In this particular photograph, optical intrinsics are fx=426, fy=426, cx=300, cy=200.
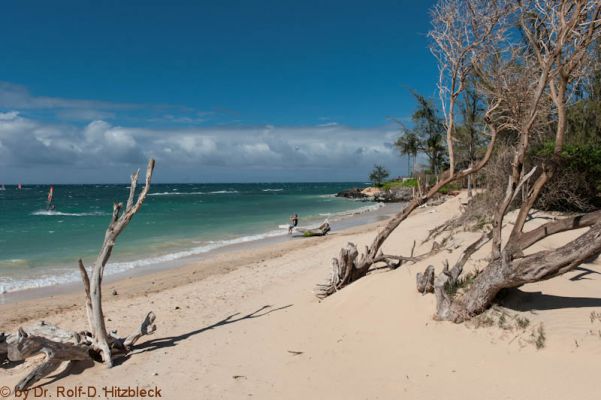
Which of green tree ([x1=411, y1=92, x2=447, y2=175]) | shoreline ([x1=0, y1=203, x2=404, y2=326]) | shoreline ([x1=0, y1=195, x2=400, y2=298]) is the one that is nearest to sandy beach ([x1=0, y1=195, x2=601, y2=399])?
shoreline ([x1=0, y1=203, x2=404, y2=326])

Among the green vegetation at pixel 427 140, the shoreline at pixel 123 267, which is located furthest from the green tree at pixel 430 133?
the shoreline at pixel 123 267

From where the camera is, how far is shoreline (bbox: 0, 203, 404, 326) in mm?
11953

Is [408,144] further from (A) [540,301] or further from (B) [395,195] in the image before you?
(A) [540,301]

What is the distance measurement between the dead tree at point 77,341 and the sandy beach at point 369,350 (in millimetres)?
237

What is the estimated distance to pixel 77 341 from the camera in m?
6.43

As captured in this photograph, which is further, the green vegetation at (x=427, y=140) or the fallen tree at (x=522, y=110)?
the green vegetation at (x=427, y=140)

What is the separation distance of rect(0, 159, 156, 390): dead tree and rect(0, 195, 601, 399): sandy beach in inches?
9.3

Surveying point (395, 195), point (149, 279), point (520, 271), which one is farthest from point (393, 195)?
point (520, 271)

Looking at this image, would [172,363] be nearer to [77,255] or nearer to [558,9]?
[558,9]

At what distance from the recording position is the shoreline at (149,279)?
1195 cm

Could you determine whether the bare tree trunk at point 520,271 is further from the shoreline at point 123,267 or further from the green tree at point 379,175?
the green tree at point 379,175

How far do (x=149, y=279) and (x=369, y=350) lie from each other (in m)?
10.9

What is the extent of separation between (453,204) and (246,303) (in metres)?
18.1

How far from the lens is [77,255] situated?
20328mm
